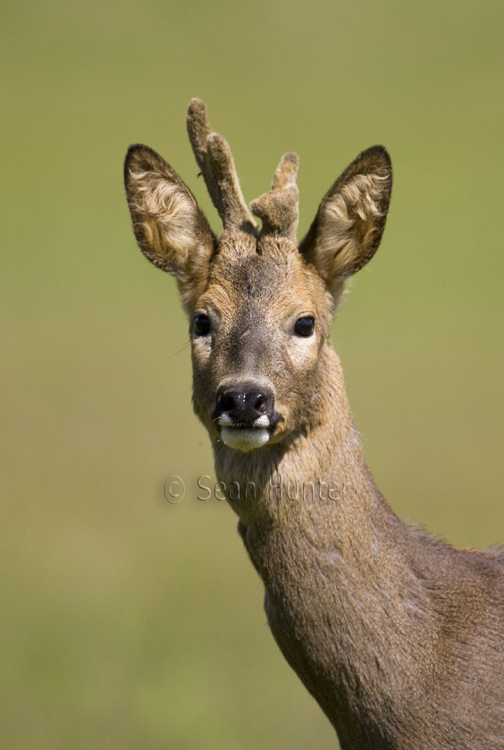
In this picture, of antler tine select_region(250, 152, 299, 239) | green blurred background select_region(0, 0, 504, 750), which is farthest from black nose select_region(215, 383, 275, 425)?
green blurred background select_region(0, 0, 504, 750)

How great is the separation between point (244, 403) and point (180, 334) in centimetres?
1562

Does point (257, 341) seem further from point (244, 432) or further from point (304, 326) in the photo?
point (244, 432)

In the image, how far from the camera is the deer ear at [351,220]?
6281 mm

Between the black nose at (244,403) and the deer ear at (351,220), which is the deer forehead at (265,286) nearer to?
the deer ear at (351,220)

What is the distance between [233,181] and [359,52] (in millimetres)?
40652

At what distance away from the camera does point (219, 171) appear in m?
6.33

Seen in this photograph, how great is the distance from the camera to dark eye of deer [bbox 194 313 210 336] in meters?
6.20

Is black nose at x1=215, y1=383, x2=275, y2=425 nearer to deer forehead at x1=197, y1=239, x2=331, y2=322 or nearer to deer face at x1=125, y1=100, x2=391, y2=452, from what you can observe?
deer face at x1=125, y1=100, x2=391, y2=452

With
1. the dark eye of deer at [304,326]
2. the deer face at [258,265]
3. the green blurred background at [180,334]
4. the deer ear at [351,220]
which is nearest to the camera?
the deer face at [258,265]

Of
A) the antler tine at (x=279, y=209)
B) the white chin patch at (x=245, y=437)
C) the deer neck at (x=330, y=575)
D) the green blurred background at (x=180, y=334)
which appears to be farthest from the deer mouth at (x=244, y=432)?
the green blurred background at (x=180, y=334)

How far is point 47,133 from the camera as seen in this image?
3684 cm

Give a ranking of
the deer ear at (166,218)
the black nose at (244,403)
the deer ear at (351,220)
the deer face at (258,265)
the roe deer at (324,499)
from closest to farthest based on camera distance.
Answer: the black nose at (244,403) → the roe deer at (324,499) → the deer face at (258,265) → the deer ear at (351,220) → the deer ear at (166,218)

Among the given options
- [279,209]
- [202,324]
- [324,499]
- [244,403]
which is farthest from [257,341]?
[324,499]

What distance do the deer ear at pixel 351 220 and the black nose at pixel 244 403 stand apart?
3.70ft
